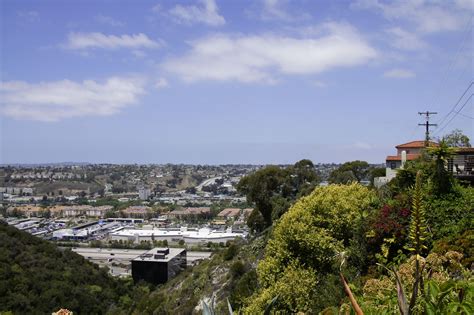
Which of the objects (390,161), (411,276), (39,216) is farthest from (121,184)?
(411,276)

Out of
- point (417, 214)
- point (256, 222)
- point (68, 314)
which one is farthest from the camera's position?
point (256, 222)

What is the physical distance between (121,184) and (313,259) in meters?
172

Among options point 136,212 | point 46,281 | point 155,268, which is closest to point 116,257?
point 155,268

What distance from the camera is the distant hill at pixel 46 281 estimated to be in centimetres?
2492

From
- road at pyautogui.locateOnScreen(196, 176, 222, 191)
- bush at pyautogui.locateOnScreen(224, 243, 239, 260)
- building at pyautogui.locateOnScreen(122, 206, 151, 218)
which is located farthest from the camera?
road at pyautogui.locateOnScreen(196, 176, 222, 191)

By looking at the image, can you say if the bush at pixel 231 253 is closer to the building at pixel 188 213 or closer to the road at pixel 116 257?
the road at pixel 116 257

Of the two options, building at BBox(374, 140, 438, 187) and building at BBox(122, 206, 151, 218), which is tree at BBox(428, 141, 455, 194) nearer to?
building at BBox(374, 140, 438, 187)

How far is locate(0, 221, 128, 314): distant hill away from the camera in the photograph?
24.9m

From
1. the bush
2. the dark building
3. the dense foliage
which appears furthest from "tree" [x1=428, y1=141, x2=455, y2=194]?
the dark building

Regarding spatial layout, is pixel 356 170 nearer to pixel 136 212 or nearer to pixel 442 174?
pixel 442 174

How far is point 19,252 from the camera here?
31.1 m

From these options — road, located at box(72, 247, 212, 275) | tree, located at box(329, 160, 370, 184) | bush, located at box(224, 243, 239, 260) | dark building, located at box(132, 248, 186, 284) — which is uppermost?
tree, located at box(329, 160, 370, 184)

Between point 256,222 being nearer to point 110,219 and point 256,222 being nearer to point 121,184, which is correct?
point 110,219

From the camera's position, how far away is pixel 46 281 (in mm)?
28469
